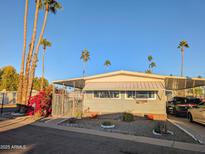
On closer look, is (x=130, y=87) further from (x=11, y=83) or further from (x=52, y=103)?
(x=11, y=83)

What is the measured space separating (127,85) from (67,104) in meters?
→ 6.18

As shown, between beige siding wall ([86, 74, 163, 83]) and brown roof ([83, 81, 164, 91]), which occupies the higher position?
beige siding wall ([86, 74, 163, 83])

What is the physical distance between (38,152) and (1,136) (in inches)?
122

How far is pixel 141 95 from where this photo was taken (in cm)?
1461

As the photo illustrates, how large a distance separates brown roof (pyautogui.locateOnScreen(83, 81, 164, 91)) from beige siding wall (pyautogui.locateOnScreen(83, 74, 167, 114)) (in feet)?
1.51

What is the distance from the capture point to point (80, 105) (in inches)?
657

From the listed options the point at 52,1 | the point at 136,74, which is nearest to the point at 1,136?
the point at 136,74

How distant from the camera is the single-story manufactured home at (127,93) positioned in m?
14.0

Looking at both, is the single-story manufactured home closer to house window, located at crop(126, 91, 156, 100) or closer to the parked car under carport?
house window, located at crop(126, 91, 156, 100)

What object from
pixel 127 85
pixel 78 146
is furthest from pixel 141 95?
pixel 78 146

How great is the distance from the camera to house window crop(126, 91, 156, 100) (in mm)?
14429

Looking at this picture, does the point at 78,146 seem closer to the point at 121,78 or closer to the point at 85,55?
the point at 121,78

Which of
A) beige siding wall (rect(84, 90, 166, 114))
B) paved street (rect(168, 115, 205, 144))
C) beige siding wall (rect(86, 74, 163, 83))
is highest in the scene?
beige siding wall (rect(86, 74, 163, 83))

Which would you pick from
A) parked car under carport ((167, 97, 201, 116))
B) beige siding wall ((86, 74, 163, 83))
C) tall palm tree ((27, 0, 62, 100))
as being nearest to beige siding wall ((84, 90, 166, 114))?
beige siding wall ((86, 74, 163, 83))
